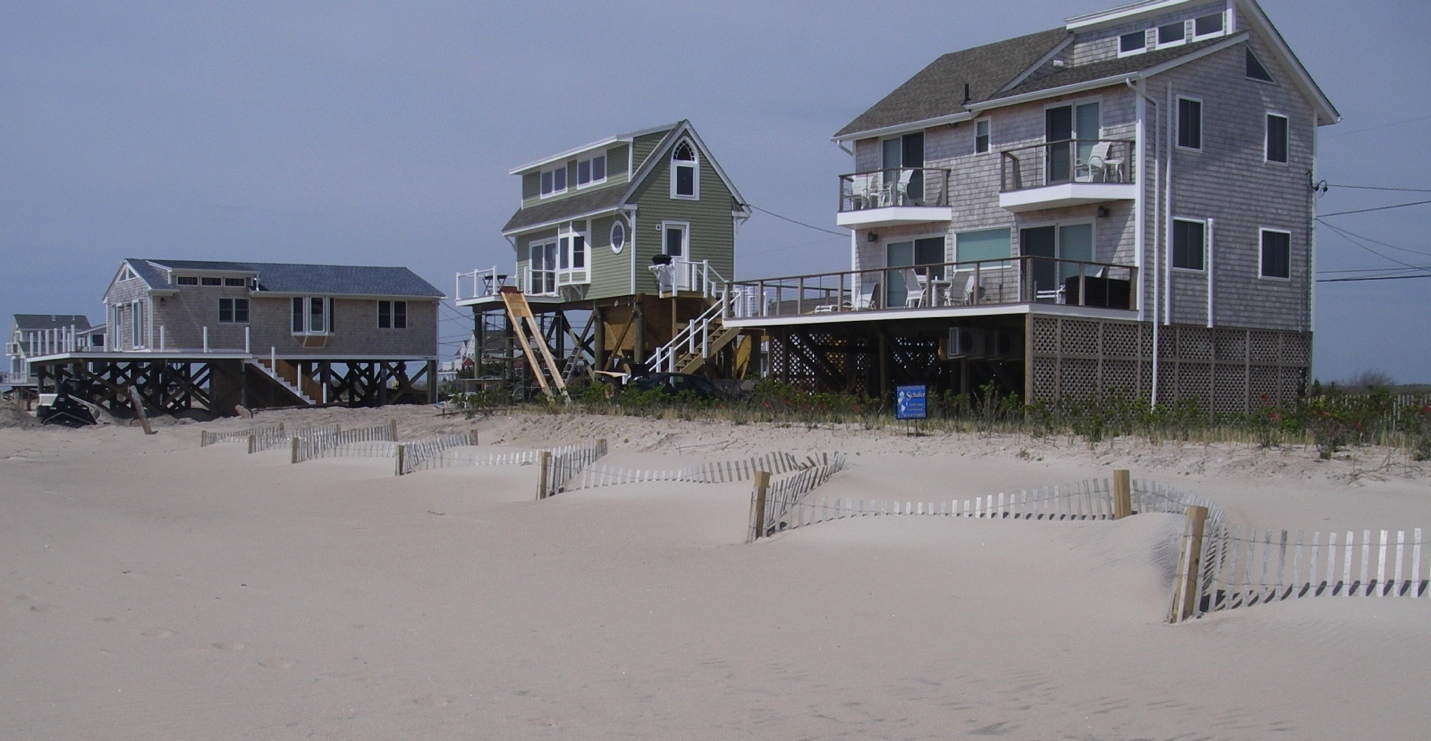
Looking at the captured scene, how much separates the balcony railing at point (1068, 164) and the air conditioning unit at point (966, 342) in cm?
387

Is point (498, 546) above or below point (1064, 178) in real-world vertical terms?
below

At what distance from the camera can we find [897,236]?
32.0 metres

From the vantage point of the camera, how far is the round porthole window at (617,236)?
132 ft

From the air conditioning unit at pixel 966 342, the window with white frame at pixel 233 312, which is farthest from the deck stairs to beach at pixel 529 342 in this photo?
the air conditioning unit at pixel 966 342

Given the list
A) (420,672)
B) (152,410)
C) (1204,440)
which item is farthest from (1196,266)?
(152,410)

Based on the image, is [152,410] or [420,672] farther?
[152,410]

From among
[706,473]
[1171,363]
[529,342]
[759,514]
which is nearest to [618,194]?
[529,342]

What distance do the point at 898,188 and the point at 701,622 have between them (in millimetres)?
22505

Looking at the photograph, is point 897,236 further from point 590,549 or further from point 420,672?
point 420,672

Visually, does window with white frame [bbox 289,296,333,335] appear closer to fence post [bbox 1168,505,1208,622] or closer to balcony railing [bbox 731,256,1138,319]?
balcony railing [bbox 731,256,1138,319]

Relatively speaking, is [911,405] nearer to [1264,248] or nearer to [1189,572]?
[1189,572]

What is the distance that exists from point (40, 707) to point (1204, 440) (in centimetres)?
1561

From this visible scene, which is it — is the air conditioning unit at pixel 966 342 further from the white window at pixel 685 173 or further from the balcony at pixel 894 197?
the white window at pixel 685 173

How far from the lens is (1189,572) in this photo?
31.0 feet
